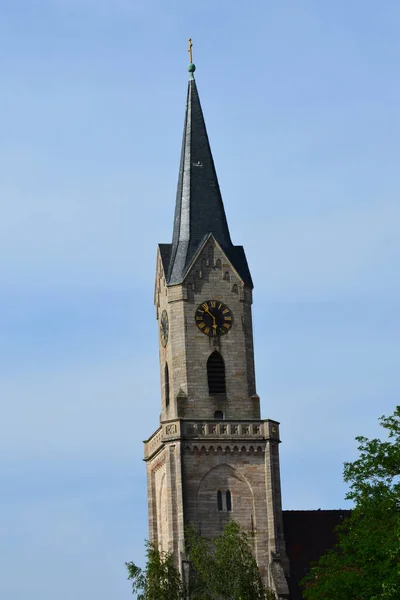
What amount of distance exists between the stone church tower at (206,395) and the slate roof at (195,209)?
0.05 m

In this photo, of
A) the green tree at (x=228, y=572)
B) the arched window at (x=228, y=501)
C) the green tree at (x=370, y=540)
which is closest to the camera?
the green tree at (x=370, y=540)

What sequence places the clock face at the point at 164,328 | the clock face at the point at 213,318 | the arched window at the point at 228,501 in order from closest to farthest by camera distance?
the arched window at the point at 228,501, the clock face at the point at 213,318, the clock face at the point at 164,328

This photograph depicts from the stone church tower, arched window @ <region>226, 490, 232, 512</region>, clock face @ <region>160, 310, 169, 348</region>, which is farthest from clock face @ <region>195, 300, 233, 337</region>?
arched window @ <region>226, 490, 232, 512</region>

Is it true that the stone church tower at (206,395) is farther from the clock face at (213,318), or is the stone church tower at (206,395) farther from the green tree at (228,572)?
the green tree at (228,572)

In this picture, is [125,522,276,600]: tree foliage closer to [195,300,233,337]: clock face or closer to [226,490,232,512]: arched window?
[226,490,232,512]: arched window

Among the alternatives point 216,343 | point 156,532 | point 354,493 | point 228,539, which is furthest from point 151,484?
point 354,493

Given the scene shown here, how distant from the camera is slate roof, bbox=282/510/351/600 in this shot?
255 ft

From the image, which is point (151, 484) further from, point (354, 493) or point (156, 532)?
point (354, 493)

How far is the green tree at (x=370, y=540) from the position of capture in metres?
54.9

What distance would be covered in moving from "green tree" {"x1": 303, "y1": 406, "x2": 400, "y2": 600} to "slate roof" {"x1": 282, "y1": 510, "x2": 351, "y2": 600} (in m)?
17.1

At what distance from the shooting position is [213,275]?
82.0 meters

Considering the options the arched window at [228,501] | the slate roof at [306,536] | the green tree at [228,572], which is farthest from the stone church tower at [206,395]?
the green tree at [228,572]

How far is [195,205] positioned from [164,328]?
21.4ft

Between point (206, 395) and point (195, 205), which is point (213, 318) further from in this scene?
point (195, 205)
